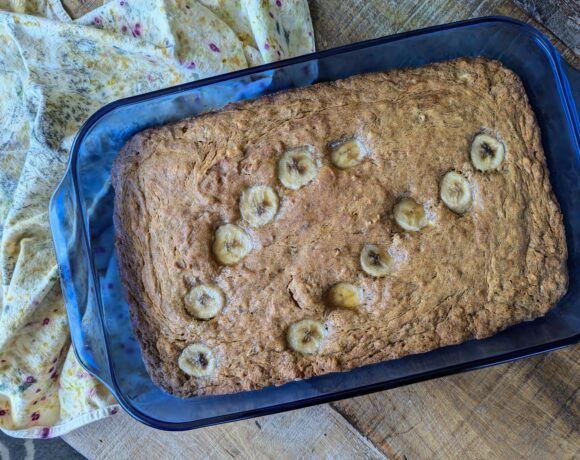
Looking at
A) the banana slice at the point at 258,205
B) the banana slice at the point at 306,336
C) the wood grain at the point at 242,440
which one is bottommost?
the wood grain at the point at 242,440

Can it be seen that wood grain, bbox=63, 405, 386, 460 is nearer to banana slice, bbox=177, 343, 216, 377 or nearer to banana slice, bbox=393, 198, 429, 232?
banana slice, bbox=177, 343, 216, 377

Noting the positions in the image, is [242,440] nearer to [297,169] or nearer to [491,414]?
[491,414]

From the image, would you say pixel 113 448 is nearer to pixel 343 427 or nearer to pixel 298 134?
pixel 343 427

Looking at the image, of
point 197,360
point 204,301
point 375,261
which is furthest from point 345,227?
point 197,360

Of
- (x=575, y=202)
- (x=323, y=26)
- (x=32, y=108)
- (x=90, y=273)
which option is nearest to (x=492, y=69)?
(x=575, y=202)

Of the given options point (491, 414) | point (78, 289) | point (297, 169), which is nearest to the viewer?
point (297, 169)

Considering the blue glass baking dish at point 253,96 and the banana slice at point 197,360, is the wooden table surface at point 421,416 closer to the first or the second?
the blue glass baking dish at point 253,96

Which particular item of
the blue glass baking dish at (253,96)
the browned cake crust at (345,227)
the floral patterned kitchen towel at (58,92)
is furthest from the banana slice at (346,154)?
the floral patterned kitchen towel at (58,92)

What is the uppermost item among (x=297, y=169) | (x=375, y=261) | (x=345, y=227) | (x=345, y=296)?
(x=297, y=169)
